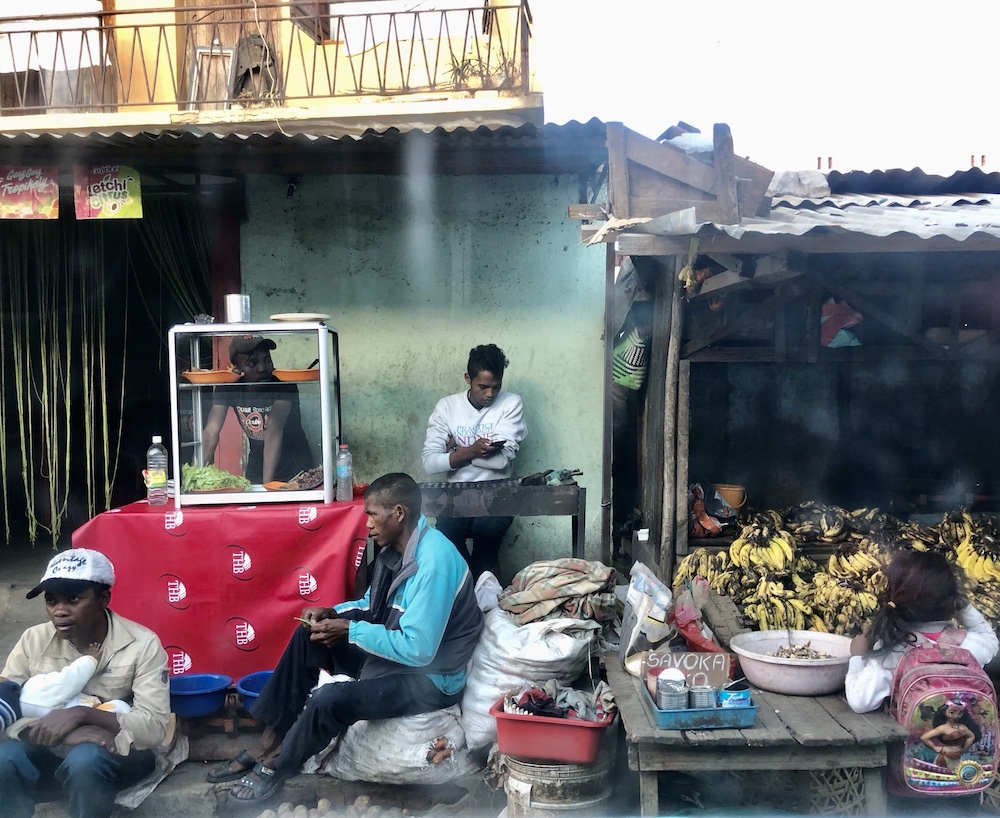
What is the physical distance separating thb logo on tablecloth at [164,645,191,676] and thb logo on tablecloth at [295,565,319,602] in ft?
2.30

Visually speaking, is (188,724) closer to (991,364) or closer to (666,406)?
(666,406)

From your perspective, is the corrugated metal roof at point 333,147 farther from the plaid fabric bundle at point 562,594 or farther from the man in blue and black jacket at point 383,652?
the plaid fabric bundle at point 562,594

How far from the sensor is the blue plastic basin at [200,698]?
13.1 ft

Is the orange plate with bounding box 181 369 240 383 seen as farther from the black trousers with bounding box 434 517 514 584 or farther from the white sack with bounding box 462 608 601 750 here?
the white sack with bounding box 462 608 601 750

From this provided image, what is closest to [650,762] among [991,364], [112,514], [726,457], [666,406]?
[666,406]

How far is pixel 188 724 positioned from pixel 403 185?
152 inches

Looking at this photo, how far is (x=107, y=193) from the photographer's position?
547 centimetres

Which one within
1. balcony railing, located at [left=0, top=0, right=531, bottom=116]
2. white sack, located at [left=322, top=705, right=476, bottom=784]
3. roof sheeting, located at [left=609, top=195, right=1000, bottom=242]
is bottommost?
white sack, located at [left=322, top=705, right=476, bottom=784]

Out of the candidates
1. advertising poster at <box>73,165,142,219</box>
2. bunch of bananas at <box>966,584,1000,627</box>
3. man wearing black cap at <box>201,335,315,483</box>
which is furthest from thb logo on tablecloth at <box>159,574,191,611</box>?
bunch of bananas at <box>966,584,1000,627</box>

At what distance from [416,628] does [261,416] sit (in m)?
1.98

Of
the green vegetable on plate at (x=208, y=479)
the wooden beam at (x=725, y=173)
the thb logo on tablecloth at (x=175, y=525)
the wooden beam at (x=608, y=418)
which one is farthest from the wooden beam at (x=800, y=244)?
the thb logo on tablecloth at (x=175, y=525)

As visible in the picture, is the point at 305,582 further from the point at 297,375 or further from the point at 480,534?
the point at 480,534

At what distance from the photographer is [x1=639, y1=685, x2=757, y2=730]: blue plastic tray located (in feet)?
10.2

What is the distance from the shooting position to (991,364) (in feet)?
20.5
